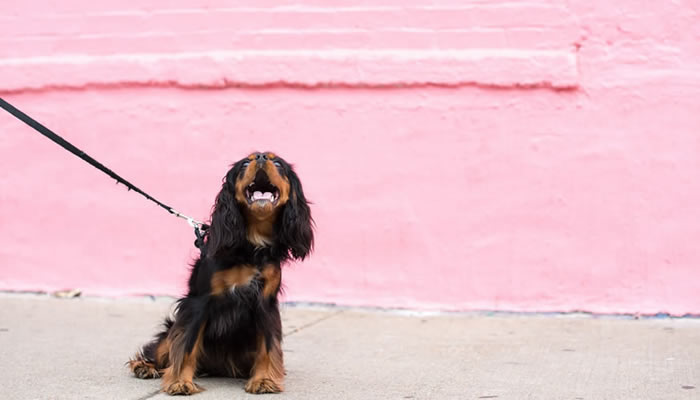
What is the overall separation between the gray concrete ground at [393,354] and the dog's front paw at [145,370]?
9 cm

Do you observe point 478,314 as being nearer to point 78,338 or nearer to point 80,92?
point 78,338

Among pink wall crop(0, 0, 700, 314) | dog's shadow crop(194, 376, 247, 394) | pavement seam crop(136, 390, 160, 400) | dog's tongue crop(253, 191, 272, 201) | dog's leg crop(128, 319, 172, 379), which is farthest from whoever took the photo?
pink wall crop(0, 0, 700, 314)

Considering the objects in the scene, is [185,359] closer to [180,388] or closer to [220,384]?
[180,388]

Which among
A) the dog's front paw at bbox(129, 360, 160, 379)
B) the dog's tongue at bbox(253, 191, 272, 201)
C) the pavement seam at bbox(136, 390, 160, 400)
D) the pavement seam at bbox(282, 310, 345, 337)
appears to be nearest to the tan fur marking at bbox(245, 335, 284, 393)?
the pavement seam at bbox(136, 390, 160, 400)

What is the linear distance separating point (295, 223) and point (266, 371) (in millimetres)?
737

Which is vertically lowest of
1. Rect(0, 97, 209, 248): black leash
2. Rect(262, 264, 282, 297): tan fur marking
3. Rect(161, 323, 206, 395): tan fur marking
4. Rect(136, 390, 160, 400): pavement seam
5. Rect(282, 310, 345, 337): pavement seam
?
Rect(282, 310, 345, 337): pavement seam

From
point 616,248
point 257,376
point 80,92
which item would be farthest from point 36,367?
point 616,248

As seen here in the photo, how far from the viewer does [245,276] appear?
15.7 feet

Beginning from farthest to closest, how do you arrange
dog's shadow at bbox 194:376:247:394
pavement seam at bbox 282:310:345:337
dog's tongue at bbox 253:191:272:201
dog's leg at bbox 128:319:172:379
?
pavement seam at bbox 282:310:345:337 → dog's leg at bbox 128:319:172:379 → dog's shadow at bbox 194:376:247:394 → dog's tongue at bbox 253:191:272:201

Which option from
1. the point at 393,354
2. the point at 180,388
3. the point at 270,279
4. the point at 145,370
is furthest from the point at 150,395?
the point at 393,354

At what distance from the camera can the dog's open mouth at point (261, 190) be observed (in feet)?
15.5

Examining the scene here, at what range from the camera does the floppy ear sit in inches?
191

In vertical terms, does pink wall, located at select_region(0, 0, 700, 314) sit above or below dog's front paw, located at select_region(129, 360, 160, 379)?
above

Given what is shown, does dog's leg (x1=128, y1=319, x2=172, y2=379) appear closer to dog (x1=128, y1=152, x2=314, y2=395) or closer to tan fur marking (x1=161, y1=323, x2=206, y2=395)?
dog (x1=128, y1=152, x2=314, y2=395)
